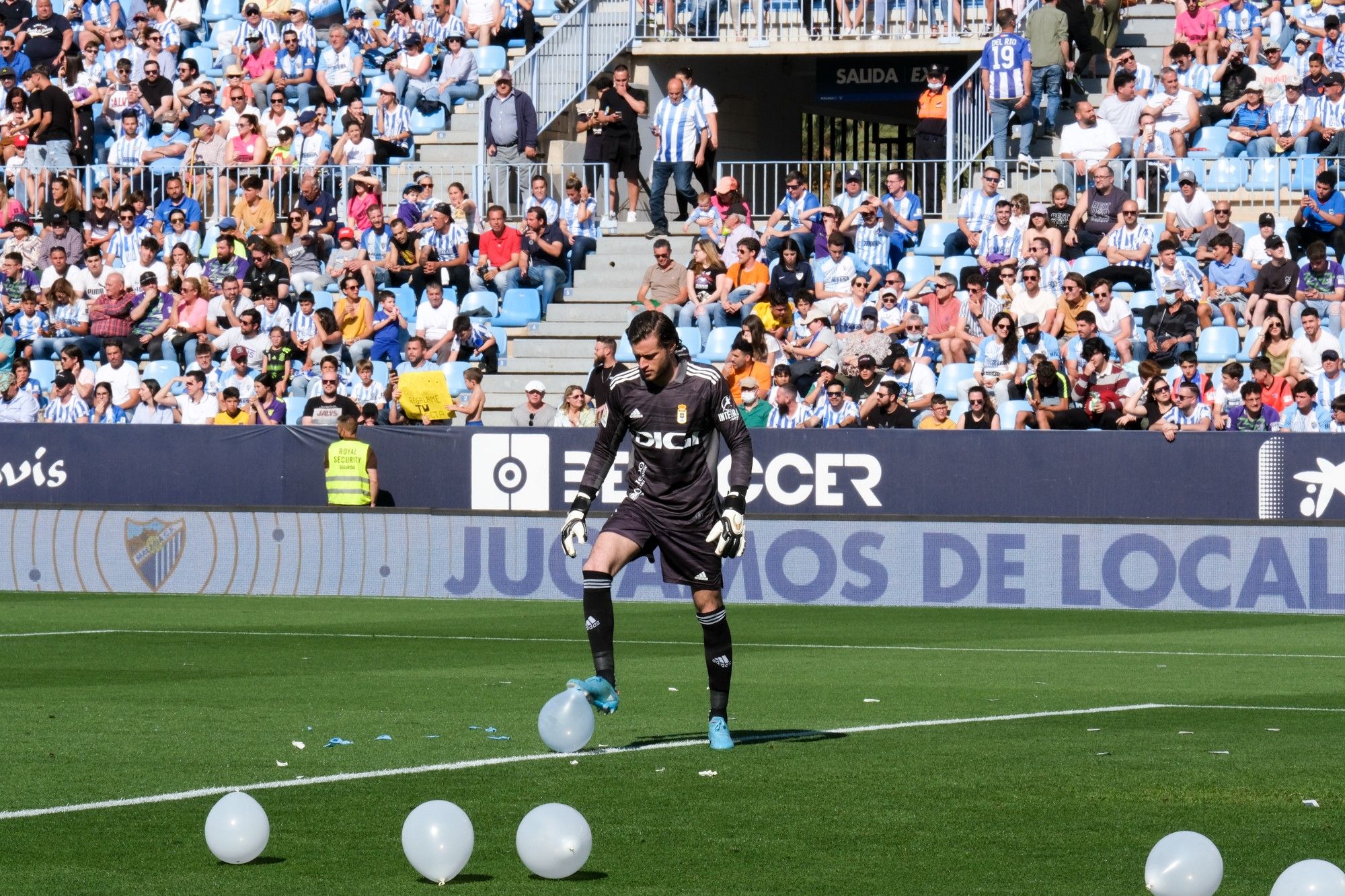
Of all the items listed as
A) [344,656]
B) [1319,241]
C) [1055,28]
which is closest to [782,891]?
[344,656]

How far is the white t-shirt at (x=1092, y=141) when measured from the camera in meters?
24.8

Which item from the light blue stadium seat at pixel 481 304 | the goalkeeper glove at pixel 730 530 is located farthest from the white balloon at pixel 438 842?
the light blue stadium seat at pixel 481 304

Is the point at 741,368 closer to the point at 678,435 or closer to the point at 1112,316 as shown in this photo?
the point at 1112,316

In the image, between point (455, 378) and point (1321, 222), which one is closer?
point (1321, 222)

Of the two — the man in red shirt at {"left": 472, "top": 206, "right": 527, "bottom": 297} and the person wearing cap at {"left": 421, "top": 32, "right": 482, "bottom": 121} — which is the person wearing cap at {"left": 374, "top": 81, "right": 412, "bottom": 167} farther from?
the man in red shirt at {"left": 472, "top": 206, "right": 527, "bottom": 297}

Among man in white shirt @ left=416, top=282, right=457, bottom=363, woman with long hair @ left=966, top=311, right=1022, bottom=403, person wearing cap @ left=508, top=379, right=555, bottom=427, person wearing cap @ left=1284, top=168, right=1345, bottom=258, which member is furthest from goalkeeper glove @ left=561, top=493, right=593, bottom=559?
man in white shirt @ left=416, top=282, right=457, bottom=363

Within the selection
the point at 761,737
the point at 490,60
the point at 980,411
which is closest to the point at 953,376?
the point at 980,411

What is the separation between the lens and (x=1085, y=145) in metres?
24.8

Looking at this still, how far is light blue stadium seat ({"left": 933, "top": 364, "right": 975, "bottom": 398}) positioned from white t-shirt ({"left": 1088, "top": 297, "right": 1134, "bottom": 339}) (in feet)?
4.49

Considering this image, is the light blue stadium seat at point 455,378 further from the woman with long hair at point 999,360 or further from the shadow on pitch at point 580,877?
the shadow on pitch at point 580,877

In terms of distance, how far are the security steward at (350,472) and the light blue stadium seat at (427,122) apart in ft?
25.4

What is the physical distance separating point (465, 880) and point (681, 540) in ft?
11.4

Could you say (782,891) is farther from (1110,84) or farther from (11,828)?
(1110,84)

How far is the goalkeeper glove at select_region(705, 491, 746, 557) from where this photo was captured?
31.5ft
